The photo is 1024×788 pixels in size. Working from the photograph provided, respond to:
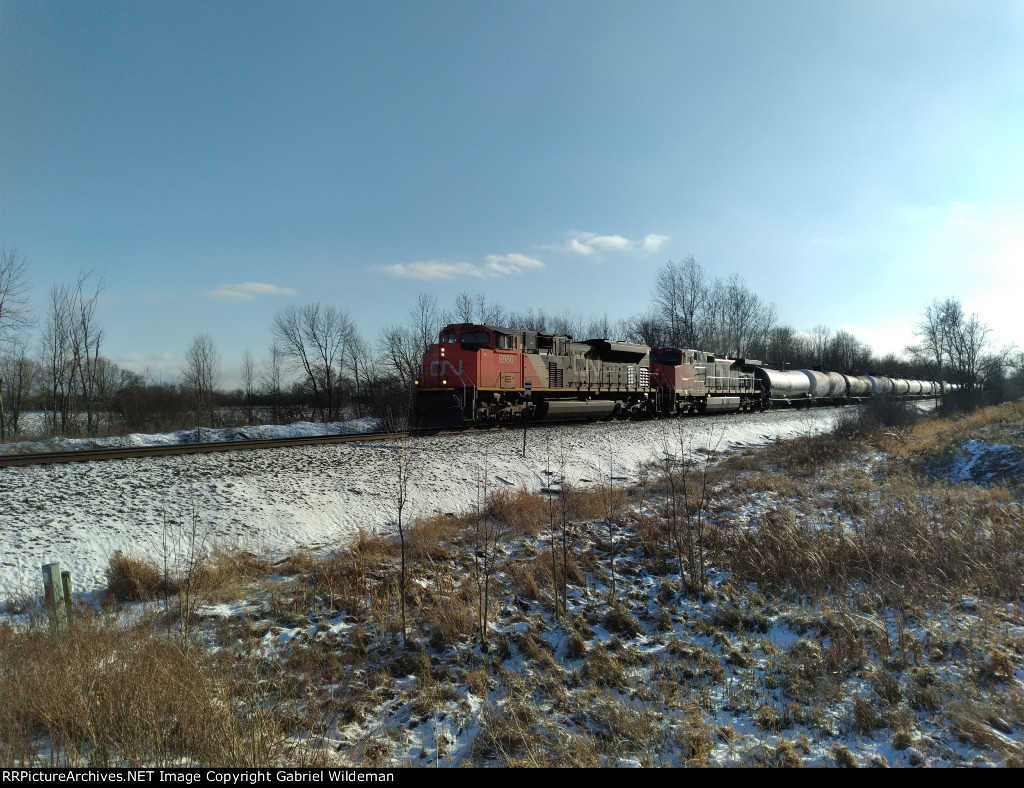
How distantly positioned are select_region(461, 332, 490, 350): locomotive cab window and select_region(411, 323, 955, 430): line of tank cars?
0.03 meters

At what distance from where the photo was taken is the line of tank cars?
1592cm

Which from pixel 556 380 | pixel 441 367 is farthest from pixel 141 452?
pixel 556 380

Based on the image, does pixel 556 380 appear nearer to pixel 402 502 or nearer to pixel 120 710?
pixel 402 502

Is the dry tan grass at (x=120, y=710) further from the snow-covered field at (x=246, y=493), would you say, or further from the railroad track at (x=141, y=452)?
the railroad track at (x=141, y=452)

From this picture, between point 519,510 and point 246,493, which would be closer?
point 246,493

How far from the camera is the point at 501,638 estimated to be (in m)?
5.30

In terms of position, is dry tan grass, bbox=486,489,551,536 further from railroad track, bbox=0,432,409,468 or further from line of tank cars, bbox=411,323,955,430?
line of tank cars, bbox=411,323,955,430

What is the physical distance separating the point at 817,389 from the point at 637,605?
124ft

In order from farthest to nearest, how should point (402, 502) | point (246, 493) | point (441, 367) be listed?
1. point (441, 367)
2. point (246, 493)
3. point (402, 502)

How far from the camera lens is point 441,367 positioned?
1611 centimetres

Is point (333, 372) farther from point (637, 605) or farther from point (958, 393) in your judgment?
point (958, 393)

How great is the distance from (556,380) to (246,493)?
1201cm

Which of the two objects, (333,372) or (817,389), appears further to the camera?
(333,372)

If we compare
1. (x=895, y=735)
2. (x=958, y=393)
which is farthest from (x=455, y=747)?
(x=958, y=393)
